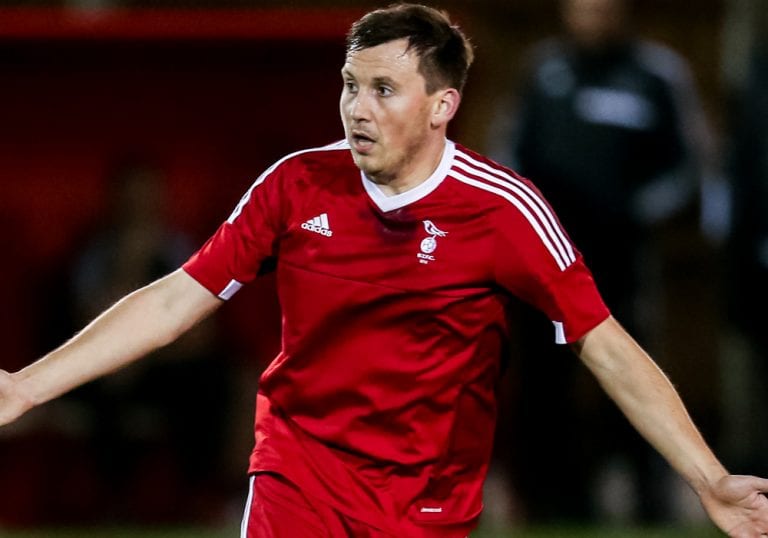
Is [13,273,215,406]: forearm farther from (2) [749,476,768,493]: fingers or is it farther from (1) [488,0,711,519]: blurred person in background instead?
(1) [488,0,711,519]: blurred person in background

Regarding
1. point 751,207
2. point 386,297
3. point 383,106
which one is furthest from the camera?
point 751,207

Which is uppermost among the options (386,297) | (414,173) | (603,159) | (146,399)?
(603,159)

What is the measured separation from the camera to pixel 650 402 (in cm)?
407

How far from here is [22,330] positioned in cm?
846

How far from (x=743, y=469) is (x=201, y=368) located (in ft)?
8.98

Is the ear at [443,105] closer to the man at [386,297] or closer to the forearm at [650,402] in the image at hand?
the man at [386,297]

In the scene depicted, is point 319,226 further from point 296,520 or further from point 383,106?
point 296,520

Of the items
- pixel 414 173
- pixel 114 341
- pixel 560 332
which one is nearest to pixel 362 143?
pixel 414 173

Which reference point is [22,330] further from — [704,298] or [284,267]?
[284,267]

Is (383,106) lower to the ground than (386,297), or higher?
higher

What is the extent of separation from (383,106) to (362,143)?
A: 11 cm

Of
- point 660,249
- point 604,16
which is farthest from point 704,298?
point 604,16

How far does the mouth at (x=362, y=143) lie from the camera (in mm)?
4137

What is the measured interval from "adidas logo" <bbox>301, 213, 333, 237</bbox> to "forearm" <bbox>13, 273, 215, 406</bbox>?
1.12ft
